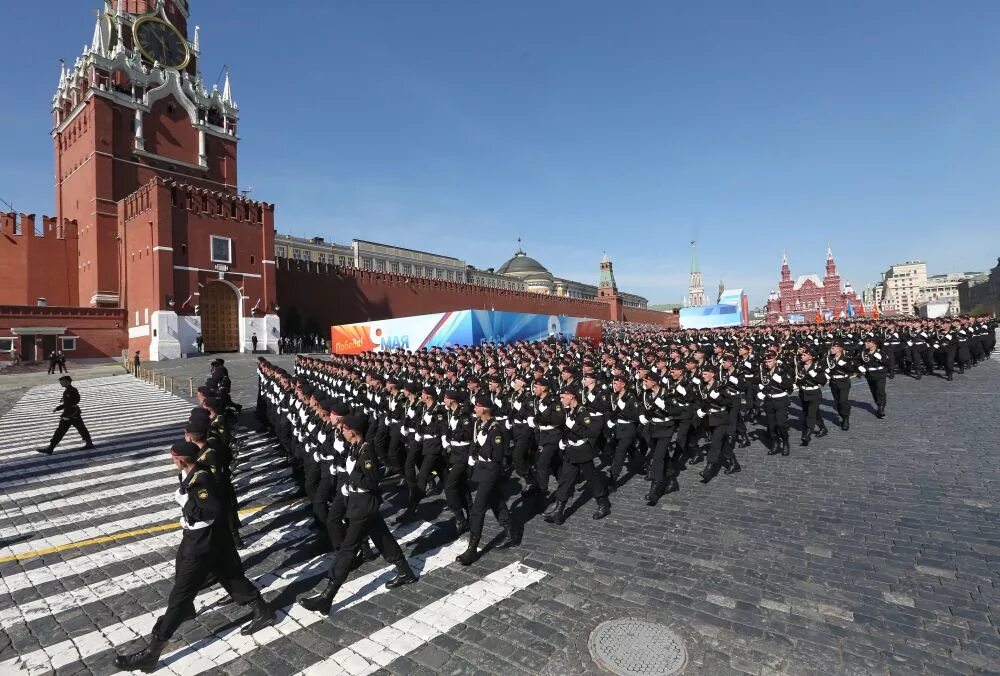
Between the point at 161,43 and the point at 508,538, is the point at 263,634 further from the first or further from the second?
the point at 161,43

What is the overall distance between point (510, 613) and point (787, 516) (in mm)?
4156

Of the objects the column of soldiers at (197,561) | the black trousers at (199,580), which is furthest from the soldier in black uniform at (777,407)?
the black trousers at (199,580)

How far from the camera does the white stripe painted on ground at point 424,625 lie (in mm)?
4031

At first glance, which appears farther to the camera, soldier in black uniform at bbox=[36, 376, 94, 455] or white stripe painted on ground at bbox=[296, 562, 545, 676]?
soldier in black uniform at bbox=[36, 376, 94, 455]

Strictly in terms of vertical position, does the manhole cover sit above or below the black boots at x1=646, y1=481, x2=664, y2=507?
below

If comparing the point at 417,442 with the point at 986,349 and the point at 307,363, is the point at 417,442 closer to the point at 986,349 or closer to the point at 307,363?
the point at 307,363

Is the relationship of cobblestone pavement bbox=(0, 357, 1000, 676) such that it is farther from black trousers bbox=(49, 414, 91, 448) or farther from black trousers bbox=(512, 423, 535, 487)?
black trousers bbox=(49, 414, 91, 448)

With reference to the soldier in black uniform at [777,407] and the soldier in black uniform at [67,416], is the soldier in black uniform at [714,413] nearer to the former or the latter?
the soldier in black uniform at [777,407]

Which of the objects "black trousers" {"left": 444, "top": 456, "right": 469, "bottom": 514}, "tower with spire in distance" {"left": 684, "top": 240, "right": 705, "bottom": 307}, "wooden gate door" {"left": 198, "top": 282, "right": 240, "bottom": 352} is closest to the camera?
"black trousers" {"left": 444, "top": 456, "right": 469, "bottom": 514}

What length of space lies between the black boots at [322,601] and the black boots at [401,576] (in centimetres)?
62

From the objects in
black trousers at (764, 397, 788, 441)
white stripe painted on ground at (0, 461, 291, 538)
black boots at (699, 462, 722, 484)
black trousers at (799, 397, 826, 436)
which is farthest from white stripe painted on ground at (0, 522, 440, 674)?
black trousers at (799, 397, 826, 436)

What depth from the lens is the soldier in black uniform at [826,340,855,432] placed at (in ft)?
36.0

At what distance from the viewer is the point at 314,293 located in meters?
40.9

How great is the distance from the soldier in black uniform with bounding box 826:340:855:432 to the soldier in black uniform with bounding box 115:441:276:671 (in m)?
11.5
